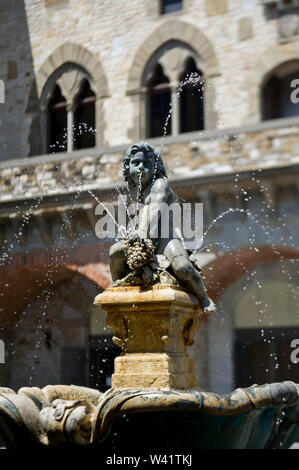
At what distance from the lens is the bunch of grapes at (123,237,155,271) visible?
5680mm

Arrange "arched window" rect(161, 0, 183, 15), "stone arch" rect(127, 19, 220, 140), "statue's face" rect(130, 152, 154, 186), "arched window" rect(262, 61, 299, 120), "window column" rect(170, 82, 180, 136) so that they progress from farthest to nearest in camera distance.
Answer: "arched window" rect(161, 0, 183, 15)
"window column" rect(170, 82, 180, 136)
"stone arch" rect(127, 19, 220, 140)
"arched window" rect(262, 61, 299, 120)
"statue's face" rect(130, 152, 154, 186)

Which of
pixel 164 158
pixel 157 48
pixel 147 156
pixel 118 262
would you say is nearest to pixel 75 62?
pixel 157 48

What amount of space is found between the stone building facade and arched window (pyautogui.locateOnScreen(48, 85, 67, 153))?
0.07 m

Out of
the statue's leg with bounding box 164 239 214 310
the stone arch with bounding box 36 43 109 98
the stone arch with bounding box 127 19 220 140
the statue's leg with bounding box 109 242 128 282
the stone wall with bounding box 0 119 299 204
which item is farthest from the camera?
the stone arch with bounding box 36 43 109 98

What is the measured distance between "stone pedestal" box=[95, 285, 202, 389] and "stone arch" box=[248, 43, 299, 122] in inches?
384

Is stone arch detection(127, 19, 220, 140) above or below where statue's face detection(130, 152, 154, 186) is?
above

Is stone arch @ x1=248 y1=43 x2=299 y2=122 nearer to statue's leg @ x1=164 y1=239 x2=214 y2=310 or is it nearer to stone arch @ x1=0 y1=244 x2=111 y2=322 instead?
stone arch @ x1=0 y1=244 x2=111 y2=322

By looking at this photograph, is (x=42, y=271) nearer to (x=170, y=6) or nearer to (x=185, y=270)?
(x=170, y=6)

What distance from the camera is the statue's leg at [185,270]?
18.8 ft

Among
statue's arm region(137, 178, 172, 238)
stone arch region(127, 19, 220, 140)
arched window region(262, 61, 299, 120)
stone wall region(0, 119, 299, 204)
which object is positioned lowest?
statue's arm region(137, 178, 172, 238)

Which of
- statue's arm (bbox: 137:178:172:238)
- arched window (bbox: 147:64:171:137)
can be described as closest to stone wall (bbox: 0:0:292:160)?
arched window (bbox: 147:64:171:137)

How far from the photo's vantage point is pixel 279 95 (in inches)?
608

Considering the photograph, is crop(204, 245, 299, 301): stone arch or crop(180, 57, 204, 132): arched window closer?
crop(204, 245, 299, 301): stone arch
